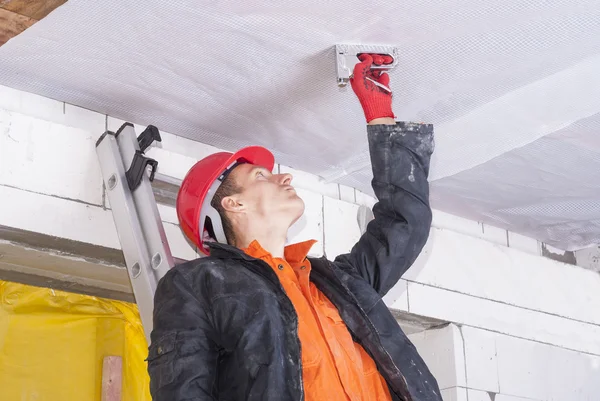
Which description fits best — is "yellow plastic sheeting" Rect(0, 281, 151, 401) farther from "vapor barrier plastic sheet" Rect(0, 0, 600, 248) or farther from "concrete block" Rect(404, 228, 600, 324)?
"concrete block" Rect(404, 228, 600, 324)

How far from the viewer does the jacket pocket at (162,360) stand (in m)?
1.92

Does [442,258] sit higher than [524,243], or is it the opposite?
[524,243]

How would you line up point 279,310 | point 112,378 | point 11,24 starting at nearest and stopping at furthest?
point 279,310
point 11,24
point 112,378

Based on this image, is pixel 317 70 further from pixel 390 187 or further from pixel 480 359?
pixel 480 359

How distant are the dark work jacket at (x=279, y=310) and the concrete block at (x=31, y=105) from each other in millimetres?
768

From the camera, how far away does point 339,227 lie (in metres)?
3.20

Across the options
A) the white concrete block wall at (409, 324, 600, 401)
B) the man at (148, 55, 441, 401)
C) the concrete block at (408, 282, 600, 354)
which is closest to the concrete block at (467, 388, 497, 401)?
the white concrete block wall at (409, 324, 600, 401)

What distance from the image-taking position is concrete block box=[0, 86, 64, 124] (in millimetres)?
2586

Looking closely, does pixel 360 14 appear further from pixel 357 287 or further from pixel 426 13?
pixel 357 287

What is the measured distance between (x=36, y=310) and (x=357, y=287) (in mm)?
1160

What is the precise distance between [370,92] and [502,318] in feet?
5.17

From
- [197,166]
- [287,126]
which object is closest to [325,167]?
[287,126]

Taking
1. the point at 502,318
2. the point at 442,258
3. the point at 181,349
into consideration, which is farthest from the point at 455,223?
the point at 181,349

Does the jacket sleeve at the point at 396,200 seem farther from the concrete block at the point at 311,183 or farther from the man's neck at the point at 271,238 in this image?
the concrete block at the point at 311,183
